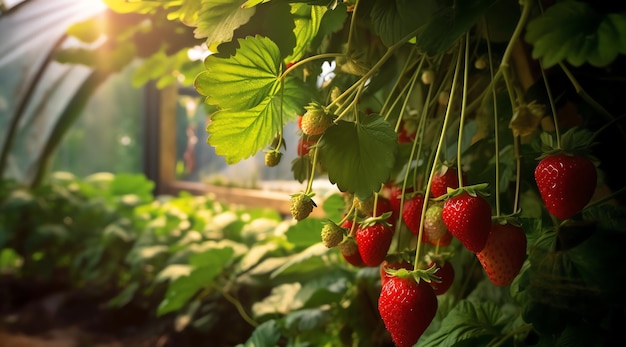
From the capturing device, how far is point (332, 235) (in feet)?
1.45

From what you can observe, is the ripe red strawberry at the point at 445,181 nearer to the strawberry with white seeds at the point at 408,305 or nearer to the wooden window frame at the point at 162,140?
the strawberry with white seeds at the point at 408,305

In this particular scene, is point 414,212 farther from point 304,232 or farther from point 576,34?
point 304,232

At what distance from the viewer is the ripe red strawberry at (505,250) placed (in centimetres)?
39

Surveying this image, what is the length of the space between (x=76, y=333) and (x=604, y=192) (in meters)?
1.61

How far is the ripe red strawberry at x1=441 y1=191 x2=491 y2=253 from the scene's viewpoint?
0.37 metres

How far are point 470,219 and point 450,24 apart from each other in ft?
0.46

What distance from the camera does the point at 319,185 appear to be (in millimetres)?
1248

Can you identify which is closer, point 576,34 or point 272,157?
point 576,34

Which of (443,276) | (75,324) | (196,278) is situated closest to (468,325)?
(443,276)

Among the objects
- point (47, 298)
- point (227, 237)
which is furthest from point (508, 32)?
point (47, 298)

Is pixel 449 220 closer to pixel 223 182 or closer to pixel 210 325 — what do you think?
pixel 210 325

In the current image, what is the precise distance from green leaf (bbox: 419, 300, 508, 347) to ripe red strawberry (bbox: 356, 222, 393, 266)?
166 millimetres

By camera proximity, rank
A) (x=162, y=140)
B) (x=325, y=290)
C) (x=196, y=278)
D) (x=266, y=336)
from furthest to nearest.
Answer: (x=162, y=140), (x=196, y=278), (x=325, y=290), (x=266, y=336)

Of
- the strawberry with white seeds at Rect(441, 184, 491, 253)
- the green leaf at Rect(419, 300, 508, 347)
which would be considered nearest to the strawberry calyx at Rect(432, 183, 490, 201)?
the strawberry with white seeds at Rect(441, 184, 491, 253)
